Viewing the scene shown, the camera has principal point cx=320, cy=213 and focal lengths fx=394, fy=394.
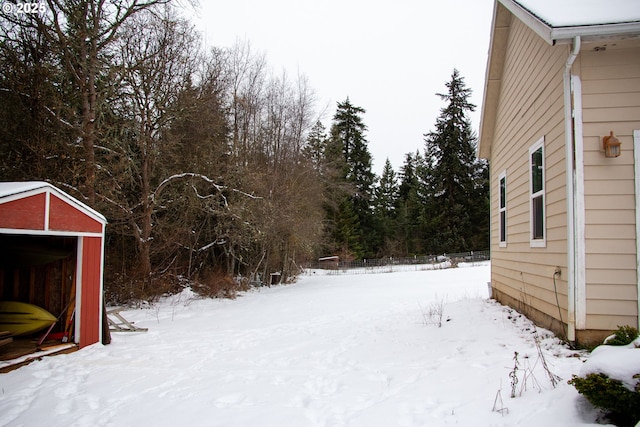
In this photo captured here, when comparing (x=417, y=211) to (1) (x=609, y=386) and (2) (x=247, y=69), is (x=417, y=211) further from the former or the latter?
(1) (x=609, y=386)

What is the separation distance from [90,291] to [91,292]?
0.09ft

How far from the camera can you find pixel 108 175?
35.7 ft

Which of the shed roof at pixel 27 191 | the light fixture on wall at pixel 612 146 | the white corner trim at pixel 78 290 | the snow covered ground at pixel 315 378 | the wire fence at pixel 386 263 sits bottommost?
the wire fence at pixel 386 263

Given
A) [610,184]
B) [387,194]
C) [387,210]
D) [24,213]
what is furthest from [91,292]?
[387,194]

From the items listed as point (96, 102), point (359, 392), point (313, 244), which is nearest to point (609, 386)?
point (359, 392)

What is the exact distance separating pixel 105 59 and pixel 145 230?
4831 mm

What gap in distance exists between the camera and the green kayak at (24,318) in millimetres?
6656

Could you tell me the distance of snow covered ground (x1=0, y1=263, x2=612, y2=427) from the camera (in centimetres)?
360

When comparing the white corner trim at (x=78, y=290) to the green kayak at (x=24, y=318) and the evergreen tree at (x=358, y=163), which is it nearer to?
the green kayak at (x=24, y=318)

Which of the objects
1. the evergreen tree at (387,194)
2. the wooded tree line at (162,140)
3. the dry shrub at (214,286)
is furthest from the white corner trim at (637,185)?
the evergreen tree at (387,194)

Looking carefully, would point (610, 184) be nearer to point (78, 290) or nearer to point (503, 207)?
point (503, 207)

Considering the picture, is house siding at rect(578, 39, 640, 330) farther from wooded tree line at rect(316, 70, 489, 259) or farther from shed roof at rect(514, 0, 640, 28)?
wooded tree line at rect(316, 70, 489, 259)

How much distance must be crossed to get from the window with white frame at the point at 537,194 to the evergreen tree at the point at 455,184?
29542 mm

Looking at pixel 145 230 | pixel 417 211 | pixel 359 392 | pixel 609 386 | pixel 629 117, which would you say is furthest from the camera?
pixel 417 211
